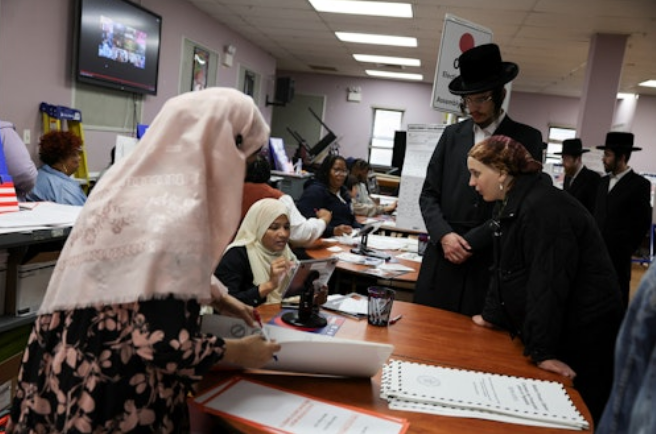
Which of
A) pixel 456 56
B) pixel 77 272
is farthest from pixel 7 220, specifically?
pixel 456 56

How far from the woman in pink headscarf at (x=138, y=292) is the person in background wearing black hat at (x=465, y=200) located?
1.45 metres

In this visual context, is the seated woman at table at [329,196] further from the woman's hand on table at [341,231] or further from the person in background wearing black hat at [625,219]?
the person in background wearing black hat at [625,219]

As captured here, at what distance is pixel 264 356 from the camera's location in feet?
3.83

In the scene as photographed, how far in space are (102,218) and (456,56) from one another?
2.73 meters

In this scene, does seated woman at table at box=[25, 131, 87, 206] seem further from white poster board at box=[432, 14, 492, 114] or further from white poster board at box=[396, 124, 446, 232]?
white poster board at box=[432, 14, 492, 114]

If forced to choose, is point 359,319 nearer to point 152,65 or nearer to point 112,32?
point 112,32

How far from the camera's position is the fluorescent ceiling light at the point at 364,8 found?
599cm

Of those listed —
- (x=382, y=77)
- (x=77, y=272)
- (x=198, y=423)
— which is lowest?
(x=198, y=423)

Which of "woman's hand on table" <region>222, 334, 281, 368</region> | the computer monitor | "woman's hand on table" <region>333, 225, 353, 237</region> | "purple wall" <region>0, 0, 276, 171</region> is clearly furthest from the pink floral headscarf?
the computer monitor

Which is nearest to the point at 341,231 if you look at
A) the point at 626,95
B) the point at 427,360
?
the point at 427,360

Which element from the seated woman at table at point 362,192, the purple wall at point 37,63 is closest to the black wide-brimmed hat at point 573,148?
the seated woman at table at point 362,192

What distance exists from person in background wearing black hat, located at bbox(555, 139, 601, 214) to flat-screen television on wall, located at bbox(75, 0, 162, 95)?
4748mm

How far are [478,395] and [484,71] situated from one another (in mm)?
1511

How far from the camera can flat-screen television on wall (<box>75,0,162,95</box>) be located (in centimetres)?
483
